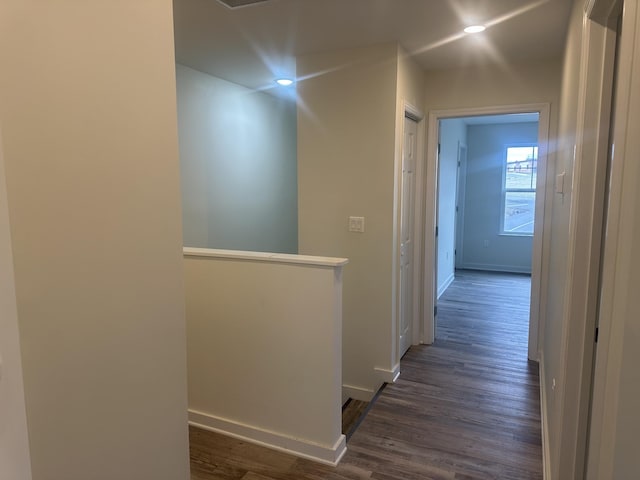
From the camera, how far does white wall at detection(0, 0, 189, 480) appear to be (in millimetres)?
948

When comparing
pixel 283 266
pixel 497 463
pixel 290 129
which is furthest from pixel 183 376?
pixel 290 129

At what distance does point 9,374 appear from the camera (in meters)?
0.91

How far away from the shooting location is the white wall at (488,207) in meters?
7.48

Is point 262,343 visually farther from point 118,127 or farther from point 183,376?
point 118,127

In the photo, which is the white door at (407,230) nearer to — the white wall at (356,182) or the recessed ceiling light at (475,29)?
the white wall at (356,182)

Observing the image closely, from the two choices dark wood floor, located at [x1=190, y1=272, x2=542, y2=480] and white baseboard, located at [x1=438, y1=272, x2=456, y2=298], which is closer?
dark wood floor, located at [x1=190, y1=272, x2=542, y2=480]

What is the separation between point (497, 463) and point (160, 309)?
2.04 meters

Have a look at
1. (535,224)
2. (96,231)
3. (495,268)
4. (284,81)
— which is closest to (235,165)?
(284,81)

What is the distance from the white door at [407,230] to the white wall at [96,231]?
95.6 inches

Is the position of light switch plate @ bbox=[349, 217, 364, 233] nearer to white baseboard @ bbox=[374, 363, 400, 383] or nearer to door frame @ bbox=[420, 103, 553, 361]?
door frame @ bbox=[420, 103, 553, 361]

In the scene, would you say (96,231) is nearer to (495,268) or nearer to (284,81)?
(284,81)

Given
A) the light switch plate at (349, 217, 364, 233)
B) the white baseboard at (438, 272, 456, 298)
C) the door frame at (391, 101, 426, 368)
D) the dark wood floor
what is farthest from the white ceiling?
the white baseboard at (438, 272, 456, 298)

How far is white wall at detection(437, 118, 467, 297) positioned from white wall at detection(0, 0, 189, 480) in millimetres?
4900

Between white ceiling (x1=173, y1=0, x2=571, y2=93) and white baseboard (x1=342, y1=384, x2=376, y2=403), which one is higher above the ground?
white ceiling (x1=173, y1=0, x2=571, y2=93)
